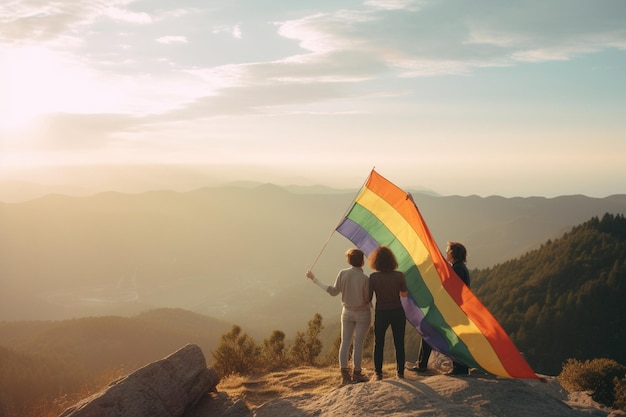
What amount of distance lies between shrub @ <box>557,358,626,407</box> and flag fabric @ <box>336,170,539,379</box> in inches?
461

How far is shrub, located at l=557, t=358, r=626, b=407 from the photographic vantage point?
18953 mm

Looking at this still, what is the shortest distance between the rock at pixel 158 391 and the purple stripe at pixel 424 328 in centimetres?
499

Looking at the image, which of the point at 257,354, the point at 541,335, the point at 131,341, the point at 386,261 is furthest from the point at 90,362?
the point at 386,261

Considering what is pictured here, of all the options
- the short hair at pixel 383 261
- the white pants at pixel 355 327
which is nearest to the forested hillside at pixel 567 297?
the white pants at pixel 355 327

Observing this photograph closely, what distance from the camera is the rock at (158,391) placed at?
354 inches

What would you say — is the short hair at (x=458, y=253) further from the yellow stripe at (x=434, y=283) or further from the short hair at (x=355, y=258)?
the short hair at (x=355, y=258)

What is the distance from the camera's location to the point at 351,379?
9898 millimetres

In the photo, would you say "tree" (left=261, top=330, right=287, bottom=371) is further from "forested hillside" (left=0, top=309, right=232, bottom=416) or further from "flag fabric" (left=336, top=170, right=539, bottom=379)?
"forested hillside" (left=0, top=309, right=232, bottom=416)

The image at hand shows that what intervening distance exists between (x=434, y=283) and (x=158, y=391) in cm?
627

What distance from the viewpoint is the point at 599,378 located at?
2175 centimetres

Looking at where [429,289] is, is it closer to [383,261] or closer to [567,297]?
[383,261]

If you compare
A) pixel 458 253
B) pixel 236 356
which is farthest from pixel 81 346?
pixel 458 253

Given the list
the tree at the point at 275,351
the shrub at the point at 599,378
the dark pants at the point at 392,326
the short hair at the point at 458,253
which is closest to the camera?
the dark pants at the point at 392,326

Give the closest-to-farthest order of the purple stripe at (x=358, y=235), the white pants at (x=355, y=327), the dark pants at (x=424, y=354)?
the white pants at (x=355, y=327)
the dark pants at (x=424, y=354)
the purple stripe at (x=358, y=235)
